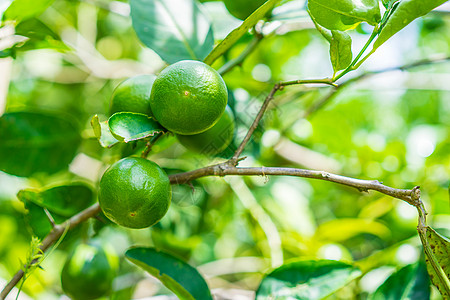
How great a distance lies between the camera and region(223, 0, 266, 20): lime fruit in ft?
3.73

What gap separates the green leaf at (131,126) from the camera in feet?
2.48

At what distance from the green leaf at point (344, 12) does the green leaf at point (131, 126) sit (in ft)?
1.33

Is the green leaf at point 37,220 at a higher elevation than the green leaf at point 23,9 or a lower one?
lower

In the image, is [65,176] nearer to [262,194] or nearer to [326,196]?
[262,194]

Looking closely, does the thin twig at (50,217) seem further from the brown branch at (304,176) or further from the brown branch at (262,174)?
the brown branch at (304,176)

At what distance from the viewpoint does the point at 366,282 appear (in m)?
1.28

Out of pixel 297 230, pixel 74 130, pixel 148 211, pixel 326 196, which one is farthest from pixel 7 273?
pixel 326 196

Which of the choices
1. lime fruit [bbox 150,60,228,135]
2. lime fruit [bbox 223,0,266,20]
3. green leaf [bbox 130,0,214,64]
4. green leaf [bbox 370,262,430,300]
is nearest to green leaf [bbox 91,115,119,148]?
lime fruit [bbox 150,60,228,135]

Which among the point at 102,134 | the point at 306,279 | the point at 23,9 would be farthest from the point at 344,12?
the point at 23,9

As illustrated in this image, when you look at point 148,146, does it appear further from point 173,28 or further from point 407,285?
point 407,285

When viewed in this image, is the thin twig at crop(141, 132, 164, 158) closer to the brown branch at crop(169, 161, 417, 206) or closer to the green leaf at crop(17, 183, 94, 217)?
the brown branch at crop(169, 161, 417, 206)

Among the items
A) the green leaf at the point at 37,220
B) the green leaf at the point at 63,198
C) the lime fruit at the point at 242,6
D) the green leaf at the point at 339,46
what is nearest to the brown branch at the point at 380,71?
the lime fruit at the point at 242,6

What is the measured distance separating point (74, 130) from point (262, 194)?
85cm

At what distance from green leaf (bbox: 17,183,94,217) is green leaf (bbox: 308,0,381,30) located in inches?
32.0
